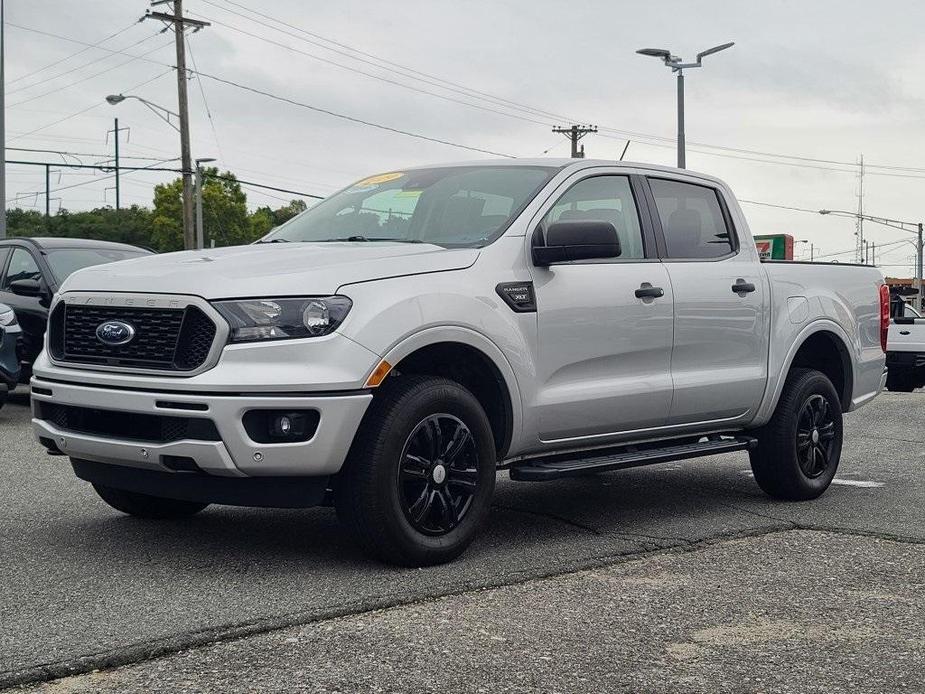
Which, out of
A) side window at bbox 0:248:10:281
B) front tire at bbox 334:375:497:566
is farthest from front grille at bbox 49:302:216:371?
side window at bbox 0:248:10:281

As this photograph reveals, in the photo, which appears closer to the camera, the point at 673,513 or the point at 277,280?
the point at 277,280

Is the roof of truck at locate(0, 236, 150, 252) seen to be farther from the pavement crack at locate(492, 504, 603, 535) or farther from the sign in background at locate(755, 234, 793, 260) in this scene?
the sign in background at locate(755, 234, 793, 260)

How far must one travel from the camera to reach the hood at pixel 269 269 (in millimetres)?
4926

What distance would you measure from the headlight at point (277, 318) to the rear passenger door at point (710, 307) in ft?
7.37

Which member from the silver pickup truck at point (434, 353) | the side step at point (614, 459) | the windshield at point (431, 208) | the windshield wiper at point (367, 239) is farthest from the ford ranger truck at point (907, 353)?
the windshield wiper at point (367, 239)

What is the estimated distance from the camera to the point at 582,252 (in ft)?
18.9

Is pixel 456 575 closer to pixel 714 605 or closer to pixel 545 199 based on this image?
pixel 714 605

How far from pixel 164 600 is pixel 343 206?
102 inches

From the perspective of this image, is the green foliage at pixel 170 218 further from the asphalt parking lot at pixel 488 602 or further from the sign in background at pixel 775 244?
the asphalt parking lot at pixel 488 602

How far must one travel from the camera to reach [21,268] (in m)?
12.8

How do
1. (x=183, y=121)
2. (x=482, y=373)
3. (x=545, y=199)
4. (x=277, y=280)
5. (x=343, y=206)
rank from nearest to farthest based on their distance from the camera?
1. (x=277, y=280)
2. (x=482, y=373)
3. (x=545, y=199)
4. (x=343, y=206)
5. (x=183, y=121)

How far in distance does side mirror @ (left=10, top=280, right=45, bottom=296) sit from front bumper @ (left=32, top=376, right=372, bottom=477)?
7.63m

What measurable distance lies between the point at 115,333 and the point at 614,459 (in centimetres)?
246

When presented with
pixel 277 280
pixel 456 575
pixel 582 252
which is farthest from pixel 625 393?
pixel 277 280
